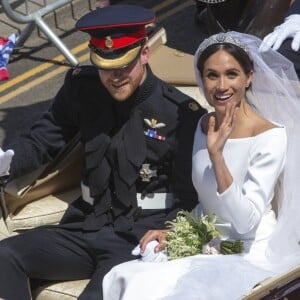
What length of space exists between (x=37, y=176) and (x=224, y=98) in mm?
962

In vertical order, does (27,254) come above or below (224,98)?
below

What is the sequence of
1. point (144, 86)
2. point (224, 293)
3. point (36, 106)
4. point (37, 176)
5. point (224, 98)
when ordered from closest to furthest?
point (224, 293) → point (224, 98) → point (144, 86) → point (37, 176) → point (36, 106)

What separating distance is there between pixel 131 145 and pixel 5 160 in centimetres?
49

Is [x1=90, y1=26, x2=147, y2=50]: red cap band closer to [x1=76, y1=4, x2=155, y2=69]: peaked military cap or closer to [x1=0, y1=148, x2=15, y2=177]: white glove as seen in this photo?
[x1=76, y1=4, x2=155, y2=69]: peaked military cap

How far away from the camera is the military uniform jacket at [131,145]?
3295 mm

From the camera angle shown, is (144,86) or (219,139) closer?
(219,139)

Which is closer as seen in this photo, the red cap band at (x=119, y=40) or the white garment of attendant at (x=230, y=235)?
the white garment of attendant at (x=230, y=235)

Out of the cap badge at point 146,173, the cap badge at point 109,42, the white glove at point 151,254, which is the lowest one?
the white glove at point 151,254

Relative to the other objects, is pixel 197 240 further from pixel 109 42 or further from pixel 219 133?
pixel 109 42

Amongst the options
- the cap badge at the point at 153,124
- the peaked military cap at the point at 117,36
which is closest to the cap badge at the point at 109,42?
the peaked military cap at the point at 117,36

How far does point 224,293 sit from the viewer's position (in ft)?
9.05

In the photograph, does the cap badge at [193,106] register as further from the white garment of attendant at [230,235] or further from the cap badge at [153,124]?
the white garment of attendant at [230,235]

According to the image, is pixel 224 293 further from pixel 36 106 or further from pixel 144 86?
pixel 36 106

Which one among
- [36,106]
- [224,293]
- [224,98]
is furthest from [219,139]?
[36,106]
